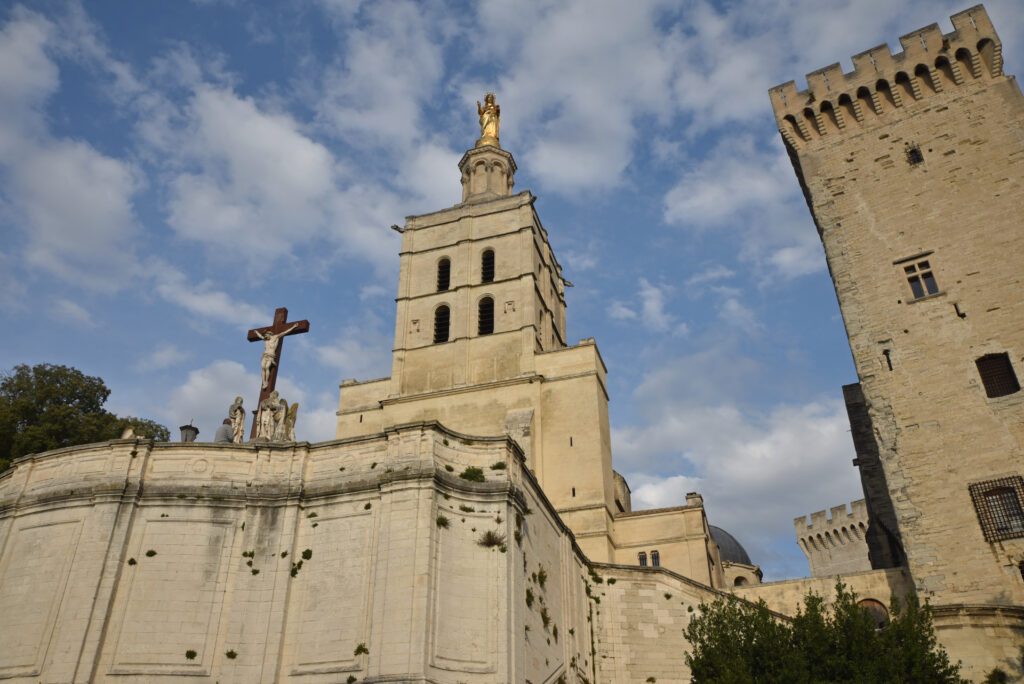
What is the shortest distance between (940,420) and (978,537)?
3.76 metres

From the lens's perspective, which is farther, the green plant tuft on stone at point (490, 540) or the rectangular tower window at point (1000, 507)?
the rectangular tower window at point (1000, 507)

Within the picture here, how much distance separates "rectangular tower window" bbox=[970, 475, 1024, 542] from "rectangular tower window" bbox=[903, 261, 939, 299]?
22.9 feet

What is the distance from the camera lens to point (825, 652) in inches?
672

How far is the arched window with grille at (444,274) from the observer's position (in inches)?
1687

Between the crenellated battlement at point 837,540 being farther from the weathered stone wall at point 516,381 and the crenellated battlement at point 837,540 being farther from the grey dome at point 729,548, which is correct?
the weathered stone wall at point 516,381

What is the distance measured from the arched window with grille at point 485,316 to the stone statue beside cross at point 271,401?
14.8 metres

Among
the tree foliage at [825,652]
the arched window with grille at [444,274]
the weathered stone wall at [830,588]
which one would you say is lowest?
the tree foliage at [825,652]

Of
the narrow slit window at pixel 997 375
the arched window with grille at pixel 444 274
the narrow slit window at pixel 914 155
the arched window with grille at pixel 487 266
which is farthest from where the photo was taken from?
the arched window with grille at pixel 444 274

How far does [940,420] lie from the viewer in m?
26.2

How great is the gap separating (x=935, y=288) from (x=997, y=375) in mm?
3738

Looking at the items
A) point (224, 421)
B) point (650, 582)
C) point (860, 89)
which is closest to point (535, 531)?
point (650, 582)

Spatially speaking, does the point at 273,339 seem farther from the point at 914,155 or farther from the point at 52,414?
the point at 914,155

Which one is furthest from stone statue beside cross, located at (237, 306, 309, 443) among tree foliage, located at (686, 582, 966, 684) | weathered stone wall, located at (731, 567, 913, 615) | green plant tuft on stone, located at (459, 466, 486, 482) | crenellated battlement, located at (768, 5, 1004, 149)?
crenellated battlement, located at (768, 5, 1004, 149)

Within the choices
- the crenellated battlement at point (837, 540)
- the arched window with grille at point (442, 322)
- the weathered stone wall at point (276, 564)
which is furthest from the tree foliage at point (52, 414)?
the crenellated battlement at point (837, 540)
